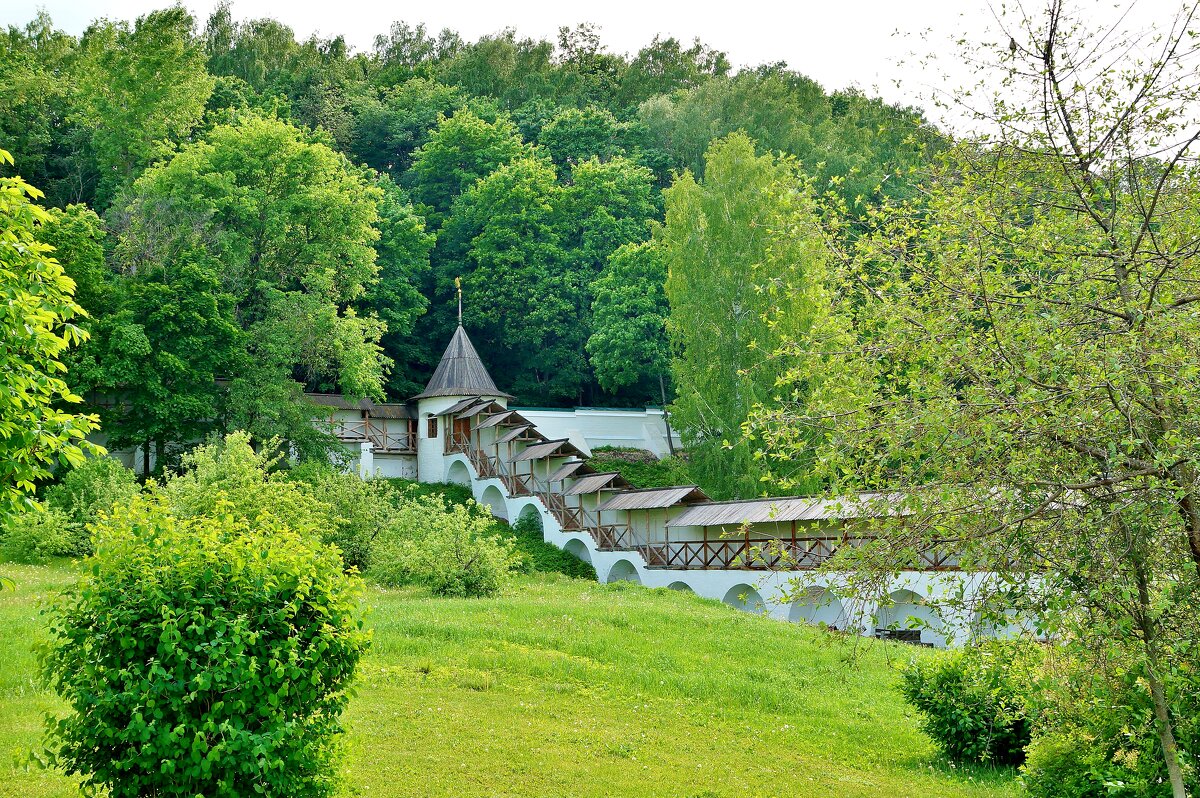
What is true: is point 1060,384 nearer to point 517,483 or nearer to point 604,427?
point 517,483

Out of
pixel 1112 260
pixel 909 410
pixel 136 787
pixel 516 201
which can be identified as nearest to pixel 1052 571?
pixel 909 410

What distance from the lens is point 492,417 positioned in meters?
35.8

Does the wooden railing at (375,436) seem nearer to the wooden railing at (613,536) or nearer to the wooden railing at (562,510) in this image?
the wooden railing at (562,510)

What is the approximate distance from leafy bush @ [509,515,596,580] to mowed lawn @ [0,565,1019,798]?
39.3ft

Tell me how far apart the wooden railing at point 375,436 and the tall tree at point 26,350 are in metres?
32.1

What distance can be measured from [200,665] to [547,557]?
79.8 ft

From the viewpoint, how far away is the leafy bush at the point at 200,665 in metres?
6.84

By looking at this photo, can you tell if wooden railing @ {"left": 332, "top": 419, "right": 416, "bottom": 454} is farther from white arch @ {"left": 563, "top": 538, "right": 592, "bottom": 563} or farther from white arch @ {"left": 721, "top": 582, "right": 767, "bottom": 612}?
white arch @ {"left": 721, "top": 582, "right": 767, "bottom": 612}

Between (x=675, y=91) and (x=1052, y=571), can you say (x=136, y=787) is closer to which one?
(x=1052, y=571)

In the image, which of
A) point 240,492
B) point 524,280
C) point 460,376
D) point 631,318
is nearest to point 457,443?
point 460,376

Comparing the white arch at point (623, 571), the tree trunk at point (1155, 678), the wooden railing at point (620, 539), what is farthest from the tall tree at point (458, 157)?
the tree trunk at point (1155, 678)

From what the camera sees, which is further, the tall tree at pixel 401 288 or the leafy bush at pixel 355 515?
the tall tree at pixel 401 288

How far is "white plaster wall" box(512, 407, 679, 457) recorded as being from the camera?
133ft

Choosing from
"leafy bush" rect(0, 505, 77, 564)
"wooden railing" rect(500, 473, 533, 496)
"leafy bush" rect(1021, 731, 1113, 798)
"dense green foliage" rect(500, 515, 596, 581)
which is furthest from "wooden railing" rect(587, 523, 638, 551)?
"leafy bush" rect(1021, 731, 1113, 798)
